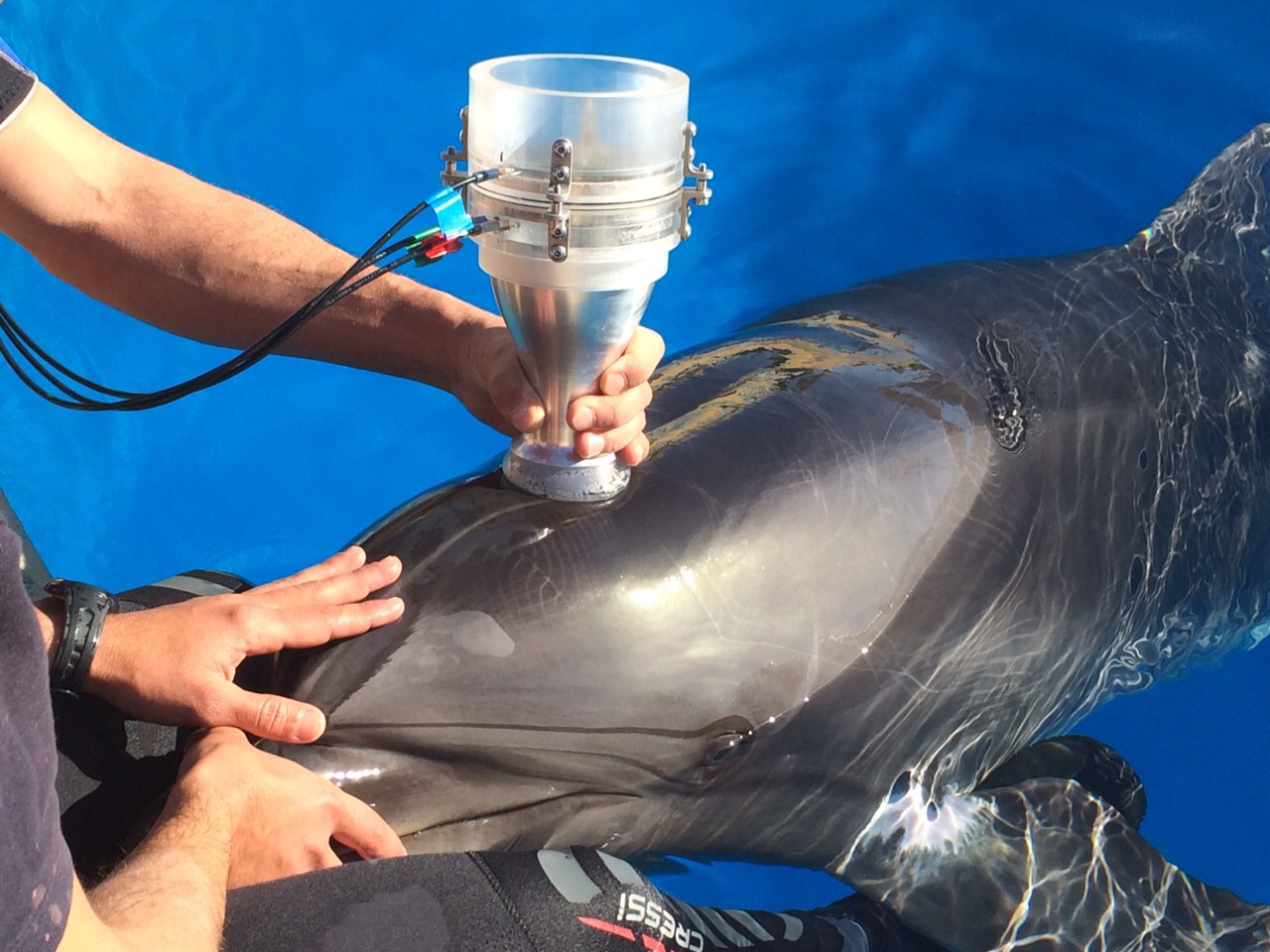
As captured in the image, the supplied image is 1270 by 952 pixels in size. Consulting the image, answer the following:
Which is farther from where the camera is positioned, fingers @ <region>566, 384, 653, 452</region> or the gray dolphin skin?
the gray dolphin skin

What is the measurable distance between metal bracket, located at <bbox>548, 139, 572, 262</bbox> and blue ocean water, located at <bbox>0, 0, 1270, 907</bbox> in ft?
14.4

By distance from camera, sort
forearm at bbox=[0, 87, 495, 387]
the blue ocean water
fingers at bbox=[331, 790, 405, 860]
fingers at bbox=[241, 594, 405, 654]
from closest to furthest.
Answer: fingers at bbox=[331, 790, 405, 860] → fingers at bbox=[241, 594, 405, 654] → forearm at bbox=[0, 87, 495, 387] → the blue ocean water

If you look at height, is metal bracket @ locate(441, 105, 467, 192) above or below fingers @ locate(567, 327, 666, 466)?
above

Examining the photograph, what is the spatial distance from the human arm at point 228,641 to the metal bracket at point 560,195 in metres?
0.95

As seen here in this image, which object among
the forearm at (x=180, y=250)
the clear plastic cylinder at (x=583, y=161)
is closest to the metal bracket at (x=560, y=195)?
the clear plastic cylinder at (x=583, y=161)

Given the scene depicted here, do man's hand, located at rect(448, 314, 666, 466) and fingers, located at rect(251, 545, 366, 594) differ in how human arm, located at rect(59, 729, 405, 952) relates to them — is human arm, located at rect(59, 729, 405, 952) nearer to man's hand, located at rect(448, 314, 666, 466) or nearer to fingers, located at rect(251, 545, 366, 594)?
fingers, located at rect(251, 545, 366, 594)

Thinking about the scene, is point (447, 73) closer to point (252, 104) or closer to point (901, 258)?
point (252, 104)

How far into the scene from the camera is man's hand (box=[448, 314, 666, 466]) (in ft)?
9.89

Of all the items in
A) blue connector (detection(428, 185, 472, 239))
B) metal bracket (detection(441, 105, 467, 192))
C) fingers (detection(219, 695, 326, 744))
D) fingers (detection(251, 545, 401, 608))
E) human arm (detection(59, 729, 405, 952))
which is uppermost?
metal bracket (detection(441, 105, 467, 192))

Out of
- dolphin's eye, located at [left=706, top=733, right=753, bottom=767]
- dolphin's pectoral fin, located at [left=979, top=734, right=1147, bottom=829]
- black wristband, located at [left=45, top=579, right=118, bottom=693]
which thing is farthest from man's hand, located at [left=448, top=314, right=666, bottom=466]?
dolphin's pectoral fin, located at [left=979, top=734, right=1147, bottom=829]

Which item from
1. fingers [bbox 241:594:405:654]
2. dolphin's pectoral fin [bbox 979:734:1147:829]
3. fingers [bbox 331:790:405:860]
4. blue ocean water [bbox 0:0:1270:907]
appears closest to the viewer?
fingers [bbox 331:790:405:860]

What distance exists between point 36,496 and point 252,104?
9.36 feet

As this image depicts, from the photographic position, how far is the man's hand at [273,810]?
9.05 feet

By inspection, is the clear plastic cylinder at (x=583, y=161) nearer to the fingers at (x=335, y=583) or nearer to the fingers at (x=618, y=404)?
the fingers at (x=618, y=404)
